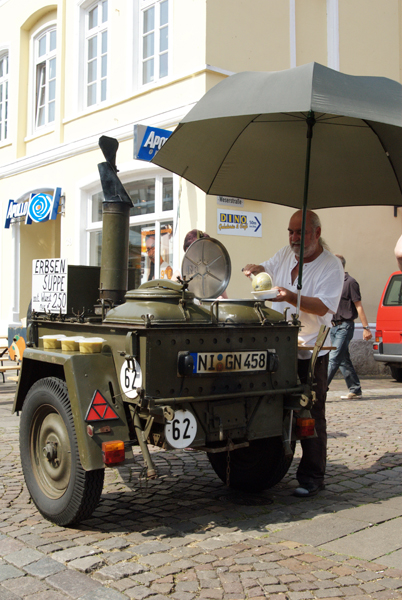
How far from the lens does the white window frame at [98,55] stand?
13680 mm

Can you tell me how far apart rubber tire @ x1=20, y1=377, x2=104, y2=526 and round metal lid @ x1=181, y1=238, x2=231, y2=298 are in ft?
4.04

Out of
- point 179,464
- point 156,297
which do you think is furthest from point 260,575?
point 179,464

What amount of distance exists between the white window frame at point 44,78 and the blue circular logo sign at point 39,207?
195 cm

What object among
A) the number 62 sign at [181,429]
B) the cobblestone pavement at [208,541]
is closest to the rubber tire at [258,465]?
the cobblestone pavement at [208,541]

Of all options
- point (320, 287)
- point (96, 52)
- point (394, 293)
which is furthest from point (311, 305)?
point (96, 52)

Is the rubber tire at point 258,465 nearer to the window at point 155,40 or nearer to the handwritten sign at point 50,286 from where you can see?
the handwritten sign at point 50,286

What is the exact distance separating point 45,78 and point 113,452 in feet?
46.9

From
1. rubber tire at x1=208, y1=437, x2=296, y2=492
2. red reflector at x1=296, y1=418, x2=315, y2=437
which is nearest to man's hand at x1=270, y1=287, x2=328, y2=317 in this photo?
red reflector at x1=296, y1=418, x2=315, y2=437

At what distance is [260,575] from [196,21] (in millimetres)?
10189

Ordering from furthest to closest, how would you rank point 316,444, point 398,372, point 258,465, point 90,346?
point 398,372
point 316,444
point 258,465
point 90,346

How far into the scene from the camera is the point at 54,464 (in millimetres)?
3906

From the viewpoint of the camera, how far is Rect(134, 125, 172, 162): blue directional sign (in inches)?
447

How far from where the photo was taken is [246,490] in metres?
4.58

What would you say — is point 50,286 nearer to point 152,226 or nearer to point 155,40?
point 152,226
